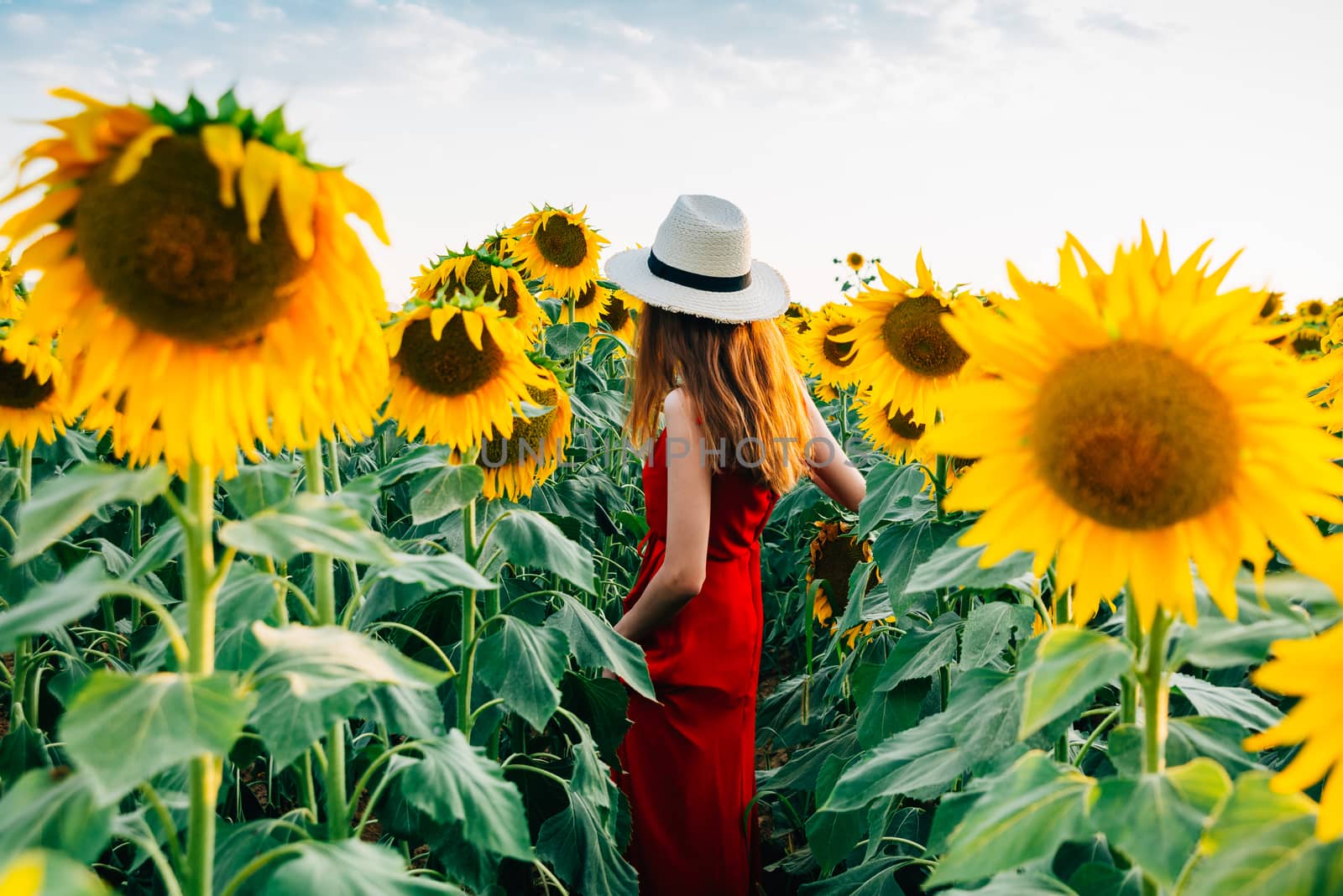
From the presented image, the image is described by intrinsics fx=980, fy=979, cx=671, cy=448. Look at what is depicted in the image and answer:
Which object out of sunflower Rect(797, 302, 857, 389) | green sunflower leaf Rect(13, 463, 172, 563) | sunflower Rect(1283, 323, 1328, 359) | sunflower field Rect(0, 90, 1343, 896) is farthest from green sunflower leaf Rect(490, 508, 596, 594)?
sunflower Rect(1283, 323, 1328, 359)

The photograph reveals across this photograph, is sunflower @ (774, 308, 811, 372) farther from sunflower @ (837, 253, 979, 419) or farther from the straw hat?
sunflower @ (837, 253, 979, 419)

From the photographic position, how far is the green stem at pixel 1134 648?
1.29m

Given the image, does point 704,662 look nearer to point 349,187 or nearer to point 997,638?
point 997,638

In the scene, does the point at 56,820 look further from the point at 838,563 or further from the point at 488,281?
the point at 838,563

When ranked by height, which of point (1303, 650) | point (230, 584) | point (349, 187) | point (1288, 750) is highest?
point (349, 187)

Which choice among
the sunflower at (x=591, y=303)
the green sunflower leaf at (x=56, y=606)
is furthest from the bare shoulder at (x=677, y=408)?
the sunflower at (x=591, y=303)

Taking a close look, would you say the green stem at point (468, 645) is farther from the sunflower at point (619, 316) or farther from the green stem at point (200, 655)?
the sunflower at point (619, 316)

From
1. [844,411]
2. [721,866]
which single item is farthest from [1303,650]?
[844,411]

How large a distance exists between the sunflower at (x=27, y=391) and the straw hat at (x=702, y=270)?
179cm

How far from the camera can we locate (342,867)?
3.91 feet

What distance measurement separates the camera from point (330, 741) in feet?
5.22

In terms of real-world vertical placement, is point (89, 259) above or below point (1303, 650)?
above

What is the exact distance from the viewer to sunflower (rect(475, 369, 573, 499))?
9.80 ft

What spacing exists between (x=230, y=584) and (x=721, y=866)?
243cm
